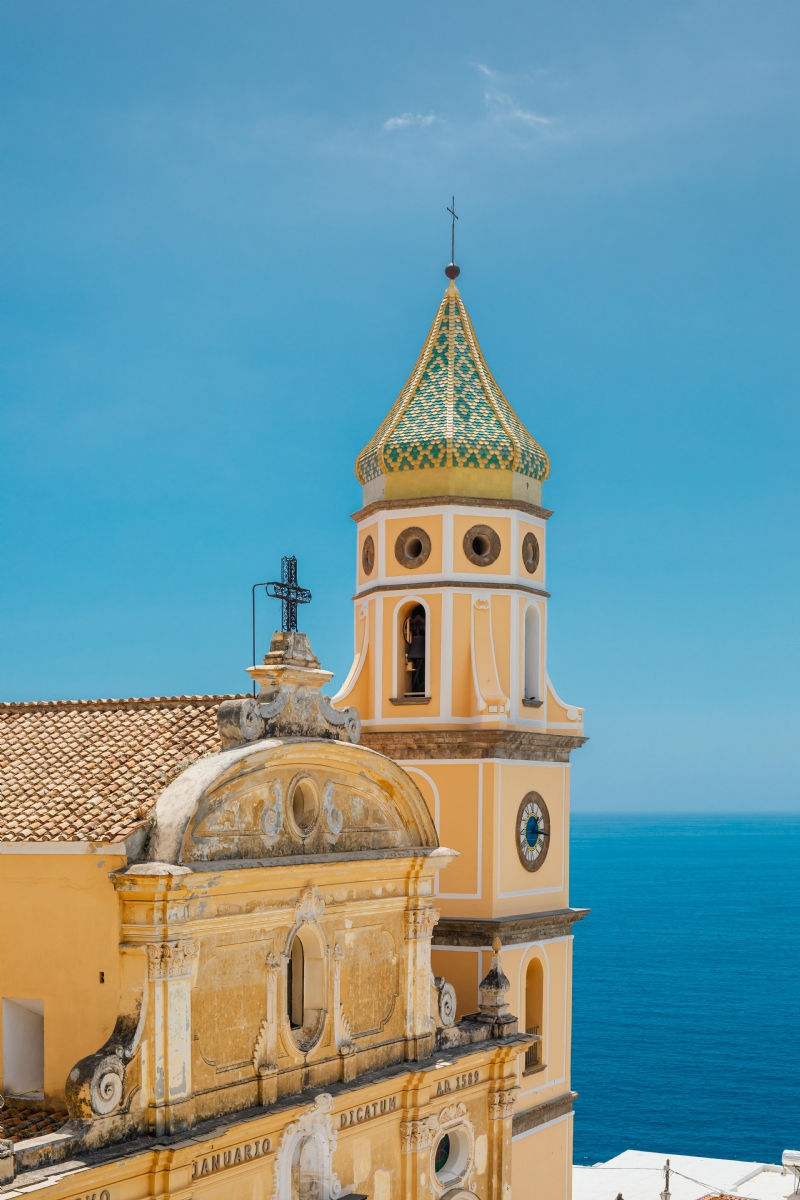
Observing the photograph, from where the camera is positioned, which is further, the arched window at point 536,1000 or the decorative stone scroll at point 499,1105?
the arched window at point 536,1000

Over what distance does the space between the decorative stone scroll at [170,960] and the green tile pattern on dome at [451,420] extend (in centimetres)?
1337

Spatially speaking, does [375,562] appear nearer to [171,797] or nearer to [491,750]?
[491,750]

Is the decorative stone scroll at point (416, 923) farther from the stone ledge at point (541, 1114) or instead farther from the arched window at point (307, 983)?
the stone ledge at point (541, 1114)

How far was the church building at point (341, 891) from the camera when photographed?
17.1 meters

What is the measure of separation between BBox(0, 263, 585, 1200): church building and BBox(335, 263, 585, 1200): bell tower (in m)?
0.06

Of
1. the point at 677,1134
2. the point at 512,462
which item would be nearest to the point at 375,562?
the point at 512,462

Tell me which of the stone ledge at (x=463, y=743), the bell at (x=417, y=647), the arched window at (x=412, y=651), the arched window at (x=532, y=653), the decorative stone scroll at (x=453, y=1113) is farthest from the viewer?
the arched window at (x=532, y=653)

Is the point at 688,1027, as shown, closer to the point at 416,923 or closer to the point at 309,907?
the point at 416,923

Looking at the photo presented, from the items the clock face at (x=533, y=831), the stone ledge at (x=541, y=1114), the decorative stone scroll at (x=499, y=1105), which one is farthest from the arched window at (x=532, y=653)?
the decorative stone scroll at (x=499, y=1105)

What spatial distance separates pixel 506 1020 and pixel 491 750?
16.4 ft

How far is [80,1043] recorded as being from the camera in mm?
17312

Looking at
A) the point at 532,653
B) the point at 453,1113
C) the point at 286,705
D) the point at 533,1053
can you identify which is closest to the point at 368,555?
the point at 532,653

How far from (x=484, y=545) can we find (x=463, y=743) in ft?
13.3

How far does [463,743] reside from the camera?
88.0 feet
